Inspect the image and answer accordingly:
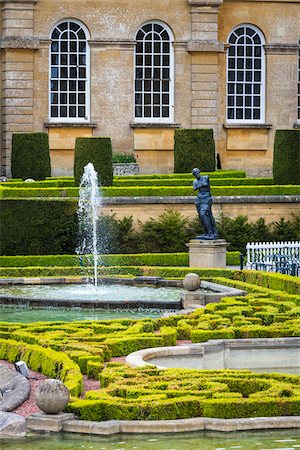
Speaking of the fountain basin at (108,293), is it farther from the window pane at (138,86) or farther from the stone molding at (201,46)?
the stone molding at (201,46)

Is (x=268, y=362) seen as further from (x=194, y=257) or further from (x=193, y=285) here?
(x=194, y=257)

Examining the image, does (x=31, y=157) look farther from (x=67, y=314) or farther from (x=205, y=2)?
(x=67, y=314)

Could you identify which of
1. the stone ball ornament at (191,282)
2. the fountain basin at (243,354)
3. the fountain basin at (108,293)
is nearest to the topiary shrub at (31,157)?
the fountain basin at (108,293)

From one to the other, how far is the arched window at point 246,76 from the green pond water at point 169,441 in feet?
97.6

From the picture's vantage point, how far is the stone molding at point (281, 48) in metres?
45.8

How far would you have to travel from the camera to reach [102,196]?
3553cm

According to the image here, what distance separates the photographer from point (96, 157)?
37.4 metres

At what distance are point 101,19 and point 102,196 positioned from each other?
32.2 feet

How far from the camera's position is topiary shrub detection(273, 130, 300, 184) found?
3912cm

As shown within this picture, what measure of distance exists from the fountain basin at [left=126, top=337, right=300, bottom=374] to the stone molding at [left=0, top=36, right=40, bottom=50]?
22920 millimetres

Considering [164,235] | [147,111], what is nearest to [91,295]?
[164,235]

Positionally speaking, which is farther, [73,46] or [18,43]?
[73,46]

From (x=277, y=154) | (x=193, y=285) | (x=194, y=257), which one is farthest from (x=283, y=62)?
(x=193, y=285)

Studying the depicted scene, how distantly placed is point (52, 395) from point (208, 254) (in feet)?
50.9
